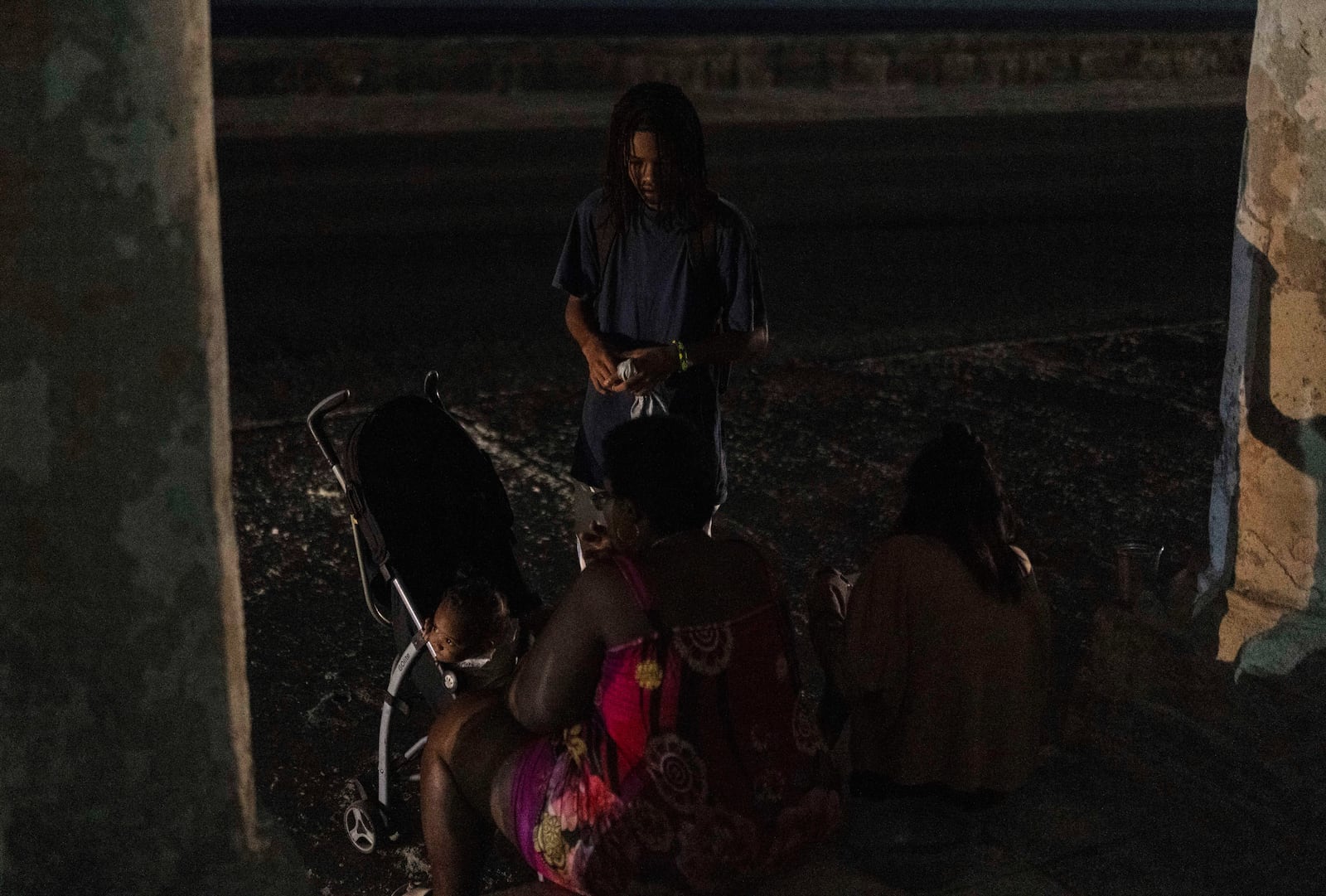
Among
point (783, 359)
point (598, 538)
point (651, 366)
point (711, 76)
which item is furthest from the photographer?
point (711, 76)

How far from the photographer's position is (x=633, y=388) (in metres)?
4.43

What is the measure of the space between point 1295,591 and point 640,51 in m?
22.3

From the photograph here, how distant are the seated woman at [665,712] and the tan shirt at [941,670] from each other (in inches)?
16.0

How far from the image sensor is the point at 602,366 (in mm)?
4473

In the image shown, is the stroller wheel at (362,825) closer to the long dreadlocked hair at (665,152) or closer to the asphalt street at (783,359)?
the asphalt street at (783,359)

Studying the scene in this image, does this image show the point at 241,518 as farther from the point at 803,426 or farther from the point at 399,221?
the point at 399,221

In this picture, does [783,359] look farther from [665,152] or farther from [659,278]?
[665,152]

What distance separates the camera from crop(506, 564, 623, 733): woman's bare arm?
3295 millimetres

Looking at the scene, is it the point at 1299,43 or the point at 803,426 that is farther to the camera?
the point at 803,426

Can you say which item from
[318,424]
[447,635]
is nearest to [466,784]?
[447,635]

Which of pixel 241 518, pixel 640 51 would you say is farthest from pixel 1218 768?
pixel 640 51

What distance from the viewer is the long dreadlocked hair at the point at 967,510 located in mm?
3826

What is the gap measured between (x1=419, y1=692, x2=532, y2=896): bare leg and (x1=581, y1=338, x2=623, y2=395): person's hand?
1024 mm

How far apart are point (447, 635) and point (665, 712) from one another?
79 centimetres
